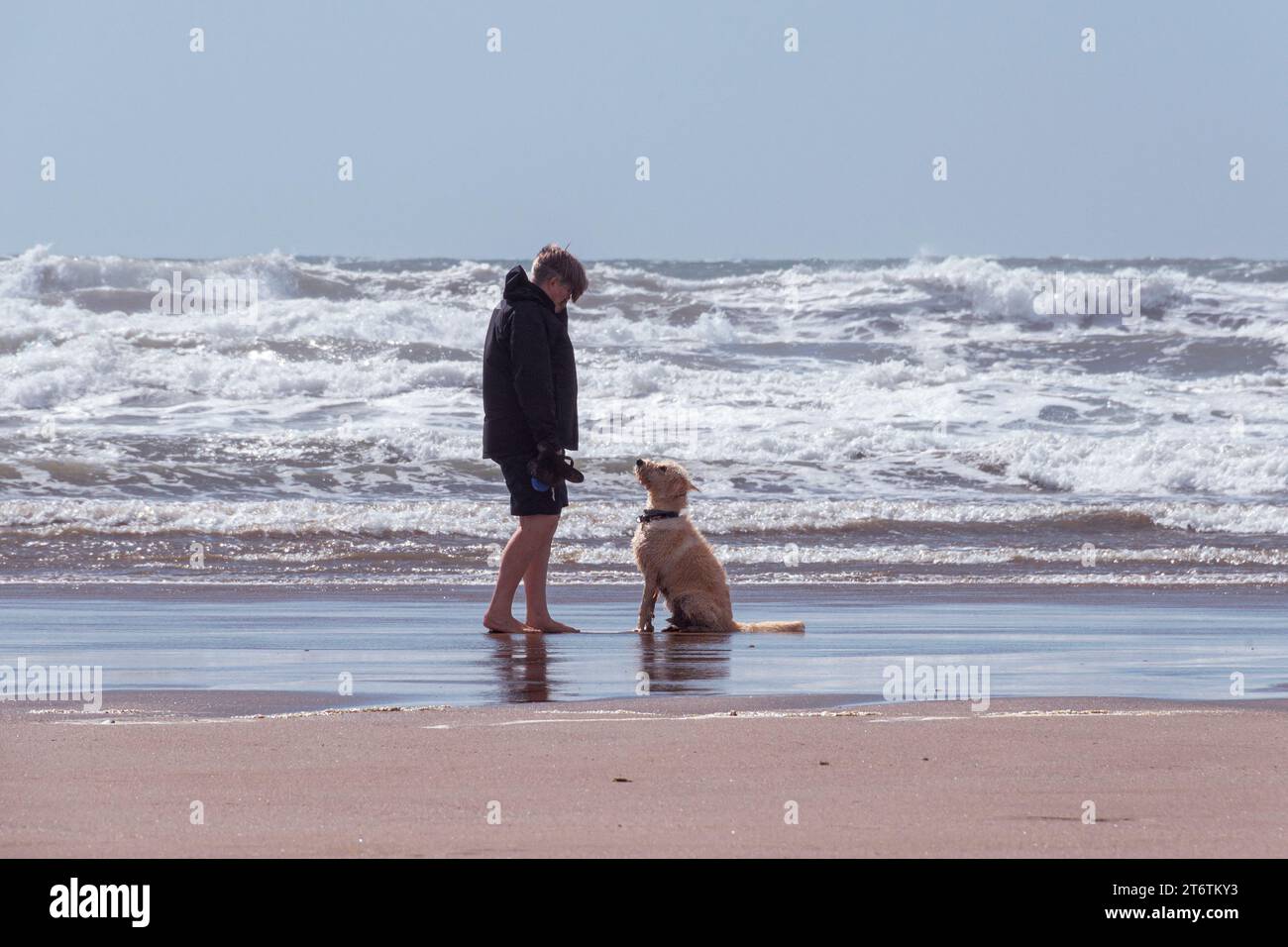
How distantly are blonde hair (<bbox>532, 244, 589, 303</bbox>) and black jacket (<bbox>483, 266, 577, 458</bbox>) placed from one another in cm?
7

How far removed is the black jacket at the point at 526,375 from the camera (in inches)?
272

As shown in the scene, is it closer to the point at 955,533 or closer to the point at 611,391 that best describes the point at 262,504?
the point at 955,533

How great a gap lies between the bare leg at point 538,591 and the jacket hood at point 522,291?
3.11ft

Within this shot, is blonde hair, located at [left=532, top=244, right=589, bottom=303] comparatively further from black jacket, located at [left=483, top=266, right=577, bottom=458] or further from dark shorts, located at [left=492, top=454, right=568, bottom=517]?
dark shorts, located at [left=492, top=454, right=568, bottom=517]

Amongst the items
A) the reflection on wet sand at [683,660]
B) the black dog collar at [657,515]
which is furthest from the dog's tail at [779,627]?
the black dog collar at [657,515]

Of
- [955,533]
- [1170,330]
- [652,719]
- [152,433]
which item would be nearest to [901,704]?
[652,719]

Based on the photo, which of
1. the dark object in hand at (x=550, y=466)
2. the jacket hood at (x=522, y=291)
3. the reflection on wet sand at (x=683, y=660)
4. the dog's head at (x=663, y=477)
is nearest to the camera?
the reflection on wet sand at (x=683, y=660)

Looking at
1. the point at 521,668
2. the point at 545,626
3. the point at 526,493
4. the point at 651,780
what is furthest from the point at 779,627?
the point at 651,780

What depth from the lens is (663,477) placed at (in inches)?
300

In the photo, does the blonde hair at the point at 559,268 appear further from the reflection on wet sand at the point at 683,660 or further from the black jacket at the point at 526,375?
the reflection on wet sand at the point at 683,660

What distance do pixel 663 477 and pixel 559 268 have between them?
114 cm

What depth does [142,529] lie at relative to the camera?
1205cm

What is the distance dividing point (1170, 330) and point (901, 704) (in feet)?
78.2
